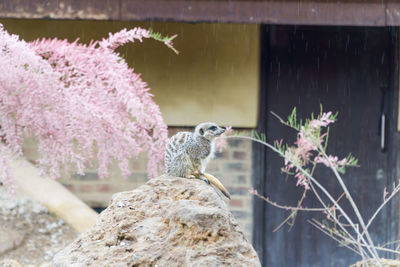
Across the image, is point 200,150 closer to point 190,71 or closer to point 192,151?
point 192,151

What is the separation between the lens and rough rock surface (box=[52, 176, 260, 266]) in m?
2.45

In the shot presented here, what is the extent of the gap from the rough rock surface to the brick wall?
3.68m

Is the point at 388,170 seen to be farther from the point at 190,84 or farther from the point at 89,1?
the point at 89,1

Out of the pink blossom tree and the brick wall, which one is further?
the brick wall

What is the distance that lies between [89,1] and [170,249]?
3089 millimetres

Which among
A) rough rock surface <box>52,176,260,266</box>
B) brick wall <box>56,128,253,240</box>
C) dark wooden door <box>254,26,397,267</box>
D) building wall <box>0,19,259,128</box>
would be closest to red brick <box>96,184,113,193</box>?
brick wall <box>56,128,253,240</box>

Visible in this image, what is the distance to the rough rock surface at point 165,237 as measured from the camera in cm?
245

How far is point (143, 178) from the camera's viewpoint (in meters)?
6.42

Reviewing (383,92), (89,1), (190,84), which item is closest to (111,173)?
(190,84)

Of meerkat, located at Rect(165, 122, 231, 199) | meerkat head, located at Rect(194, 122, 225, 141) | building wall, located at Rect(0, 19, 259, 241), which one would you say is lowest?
meerkat, located at Rect(165, 122, 231, 199)

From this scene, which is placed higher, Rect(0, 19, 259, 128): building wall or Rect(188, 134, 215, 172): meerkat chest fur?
Rect(0, 19, 259, 128): building wall

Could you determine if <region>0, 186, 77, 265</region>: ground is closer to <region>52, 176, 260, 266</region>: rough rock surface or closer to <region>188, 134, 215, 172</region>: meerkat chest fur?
<region>188, 134, 215, 172</region>: meerkat chest fur

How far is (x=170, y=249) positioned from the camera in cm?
247

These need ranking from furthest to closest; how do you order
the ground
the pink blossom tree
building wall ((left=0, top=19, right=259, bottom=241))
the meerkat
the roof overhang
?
building wall ((left=0, top=19, right=259, bottom=241))
the roof overhang
the ground
the pink blossom tree
the meerkat
